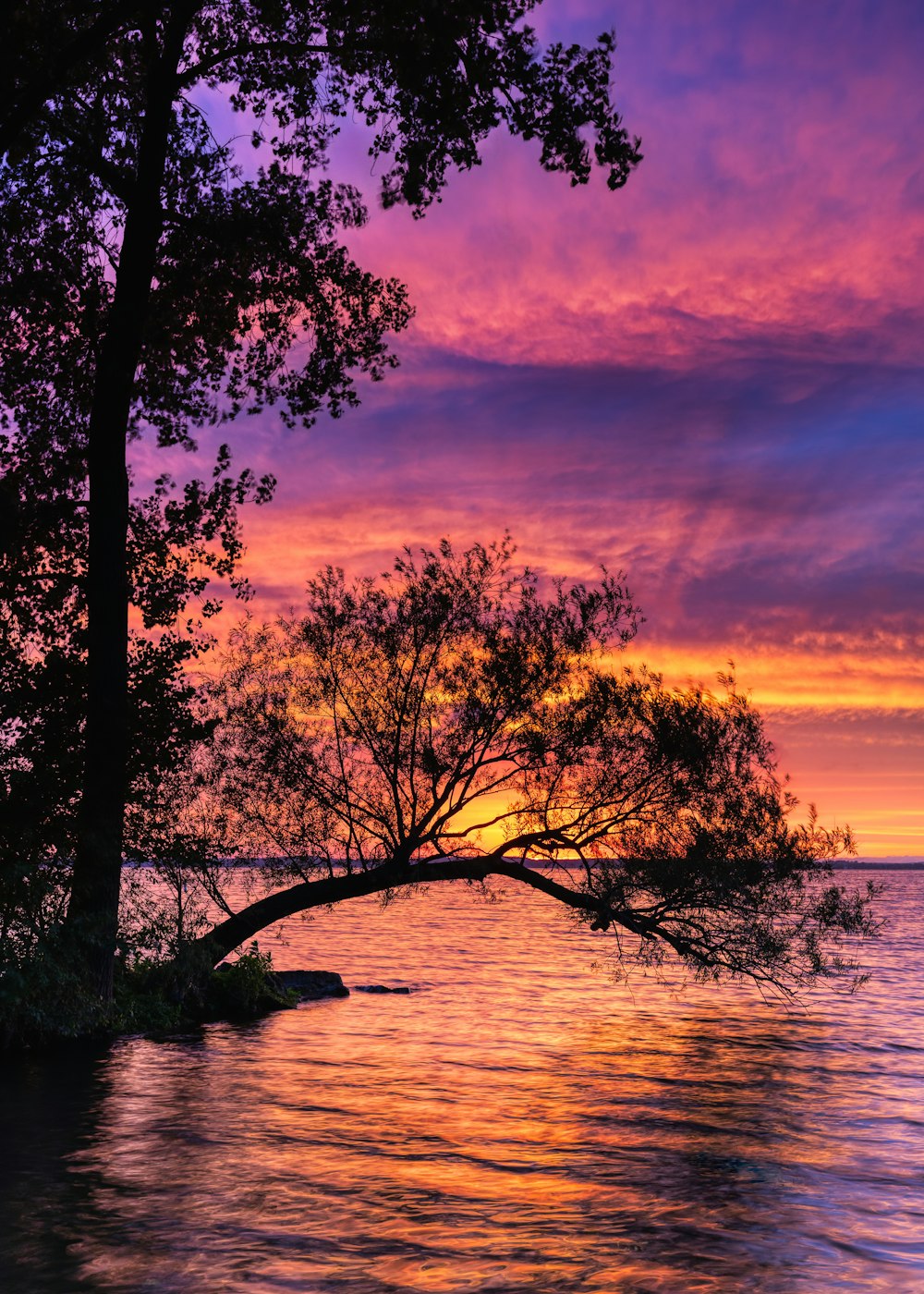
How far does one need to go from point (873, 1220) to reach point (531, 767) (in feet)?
42.7

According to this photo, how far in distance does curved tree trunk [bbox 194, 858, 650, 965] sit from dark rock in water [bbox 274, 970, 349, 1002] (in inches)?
337

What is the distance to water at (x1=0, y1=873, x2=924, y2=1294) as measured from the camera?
1202 centimetres

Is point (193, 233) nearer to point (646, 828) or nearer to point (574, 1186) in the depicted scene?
point (646, 828)

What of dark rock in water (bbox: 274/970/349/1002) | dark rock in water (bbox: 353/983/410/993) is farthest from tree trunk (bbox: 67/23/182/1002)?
dark rock in water (bbox: 353/983/410/993)

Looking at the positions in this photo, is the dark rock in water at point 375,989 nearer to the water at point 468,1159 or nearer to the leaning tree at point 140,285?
the water at point 468,1159

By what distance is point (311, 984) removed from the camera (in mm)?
38438

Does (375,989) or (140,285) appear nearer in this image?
(140,285)

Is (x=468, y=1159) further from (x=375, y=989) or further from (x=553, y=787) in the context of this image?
(x=375, y=989)

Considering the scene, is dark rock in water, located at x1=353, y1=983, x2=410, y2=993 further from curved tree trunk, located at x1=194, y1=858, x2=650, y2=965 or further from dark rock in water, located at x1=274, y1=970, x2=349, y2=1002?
curved tree trunk, located at x1=194, y1=858, x2=650, y2=965

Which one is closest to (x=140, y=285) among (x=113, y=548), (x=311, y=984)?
(x=113, y=548)

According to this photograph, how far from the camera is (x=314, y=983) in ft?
127

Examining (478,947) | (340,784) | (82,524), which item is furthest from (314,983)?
(478,947)

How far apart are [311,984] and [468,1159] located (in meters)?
22.1

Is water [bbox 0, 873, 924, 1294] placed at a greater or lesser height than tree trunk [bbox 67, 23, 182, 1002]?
lesser
